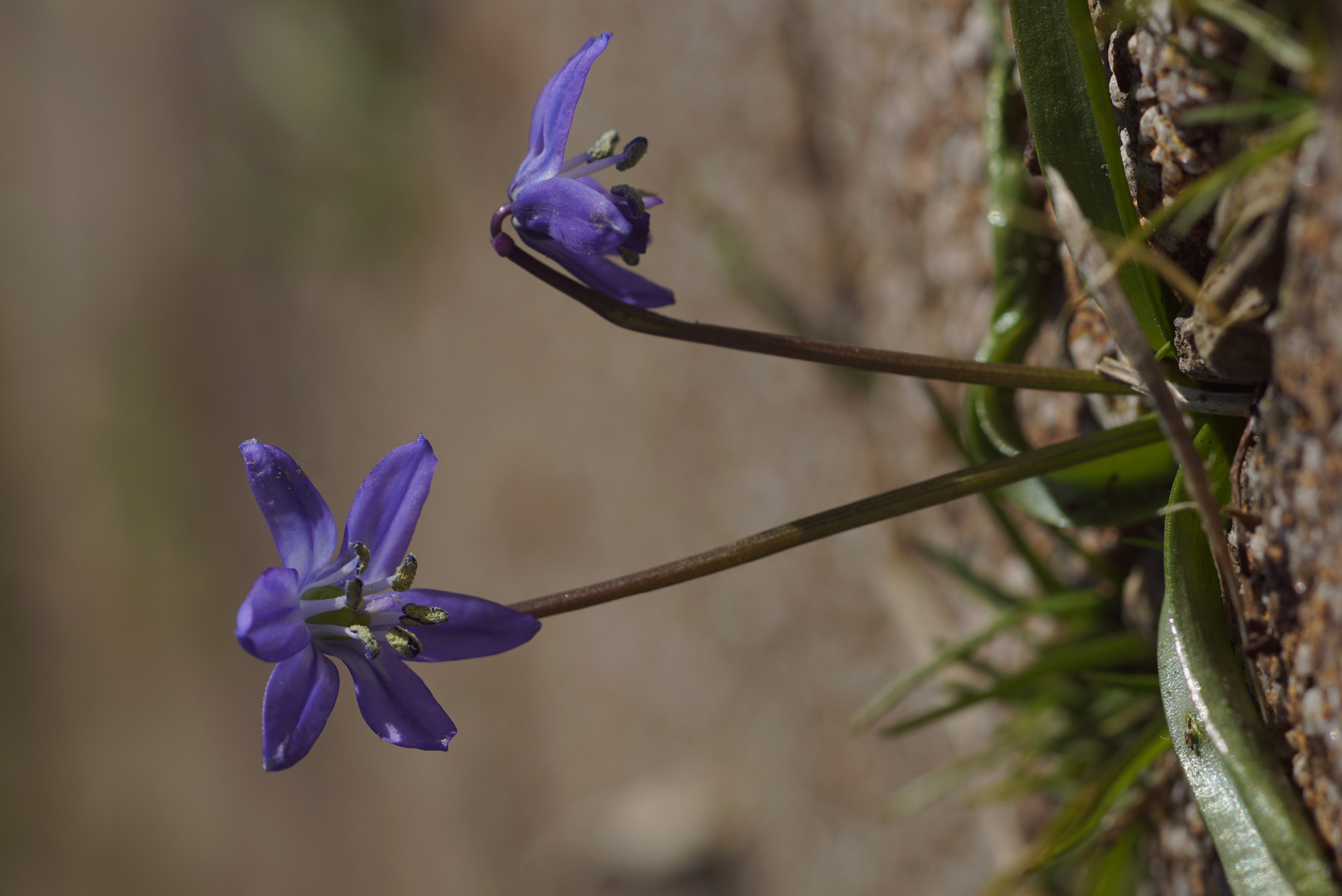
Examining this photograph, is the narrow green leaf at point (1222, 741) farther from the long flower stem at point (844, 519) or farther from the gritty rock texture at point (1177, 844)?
the gritty rock texture at point (1177, 844)

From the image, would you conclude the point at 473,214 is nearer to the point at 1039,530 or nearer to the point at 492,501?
the point at 492,501

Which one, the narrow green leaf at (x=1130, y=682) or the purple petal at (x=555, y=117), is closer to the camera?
the purple petal at (x=555, y=117)

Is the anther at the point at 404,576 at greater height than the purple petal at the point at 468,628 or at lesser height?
greater

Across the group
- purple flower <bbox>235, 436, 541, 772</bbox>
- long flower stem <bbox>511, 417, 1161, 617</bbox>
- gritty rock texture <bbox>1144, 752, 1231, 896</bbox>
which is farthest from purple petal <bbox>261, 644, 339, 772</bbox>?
gritty rock texture <bbox>1144, 752, 1231, 896</bbox>

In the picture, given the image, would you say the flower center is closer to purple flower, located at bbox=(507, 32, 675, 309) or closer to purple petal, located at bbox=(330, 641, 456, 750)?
purple petal, located at bbox=(330, 641, 456, 750)

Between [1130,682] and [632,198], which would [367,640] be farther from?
[1130,682]

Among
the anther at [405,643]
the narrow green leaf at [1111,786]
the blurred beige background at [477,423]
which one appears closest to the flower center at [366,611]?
the anther at [405,643]
